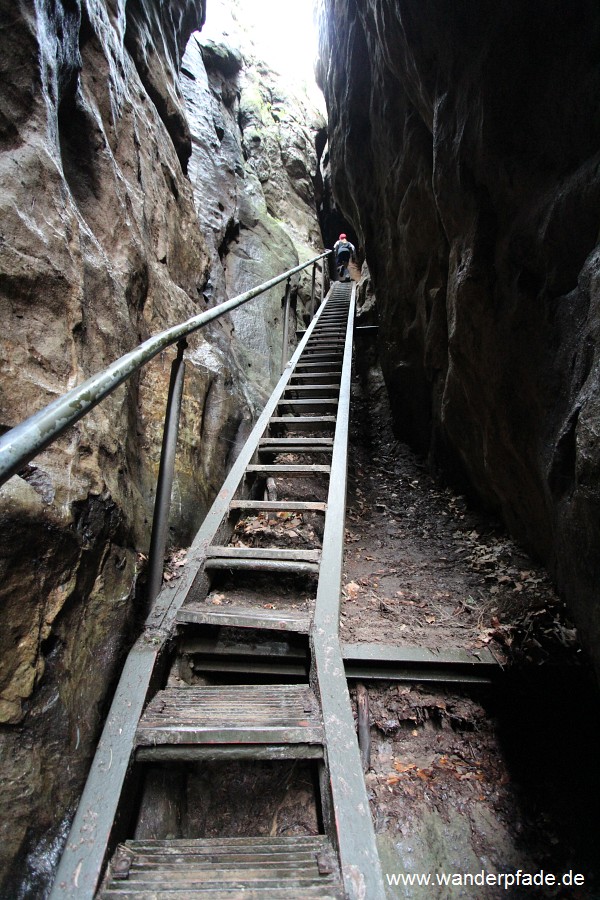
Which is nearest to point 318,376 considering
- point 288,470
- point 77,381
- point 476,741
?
point 288,470

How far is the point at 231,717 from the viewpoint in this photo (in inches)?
64.2

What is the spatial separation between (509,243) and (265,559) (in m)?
2.90

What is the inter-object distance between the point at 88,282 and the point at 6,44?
129 cm

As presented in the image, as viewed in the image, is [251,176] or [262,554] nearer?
[262,554]

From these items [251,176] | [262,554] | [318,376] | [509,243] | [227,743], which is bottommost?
[227,743]

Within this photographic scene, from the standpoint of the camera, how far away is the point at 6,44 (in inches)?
92.9

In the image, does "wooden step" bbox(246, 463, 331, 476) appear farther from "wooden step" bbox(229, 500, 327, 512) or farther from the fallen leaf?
the fallen leaf

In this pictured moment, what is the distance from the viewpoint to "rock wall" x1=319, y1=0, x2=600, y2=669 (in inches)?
92.4

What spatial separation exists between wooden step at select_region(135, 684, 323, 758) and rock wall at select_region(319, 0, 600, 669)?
161 cm

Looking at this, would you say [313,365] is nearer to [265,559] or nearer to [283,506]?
[283,506]

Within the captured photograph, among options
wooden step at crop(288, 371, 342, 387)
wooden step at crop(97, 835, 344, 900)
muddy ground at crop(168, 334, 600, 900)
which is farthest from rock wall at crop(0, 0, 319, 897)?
wooden step at crop(288, 371, 342, 387)

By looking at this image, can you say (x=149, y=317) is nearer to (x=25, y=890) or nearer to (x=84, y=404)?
(x=84, y=404)

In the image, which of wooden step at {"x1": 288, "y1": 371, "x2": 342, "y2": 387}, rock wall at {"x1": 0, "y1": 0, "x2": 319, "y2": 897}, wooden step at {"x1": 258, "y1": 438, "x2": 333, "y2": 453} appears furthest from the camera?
wooden step at {"x1": 288, "y1": 371, "x2": 342, "y2": 387}

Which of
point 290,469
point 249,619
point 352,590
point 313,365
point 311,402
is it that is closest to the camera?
point 249,619
